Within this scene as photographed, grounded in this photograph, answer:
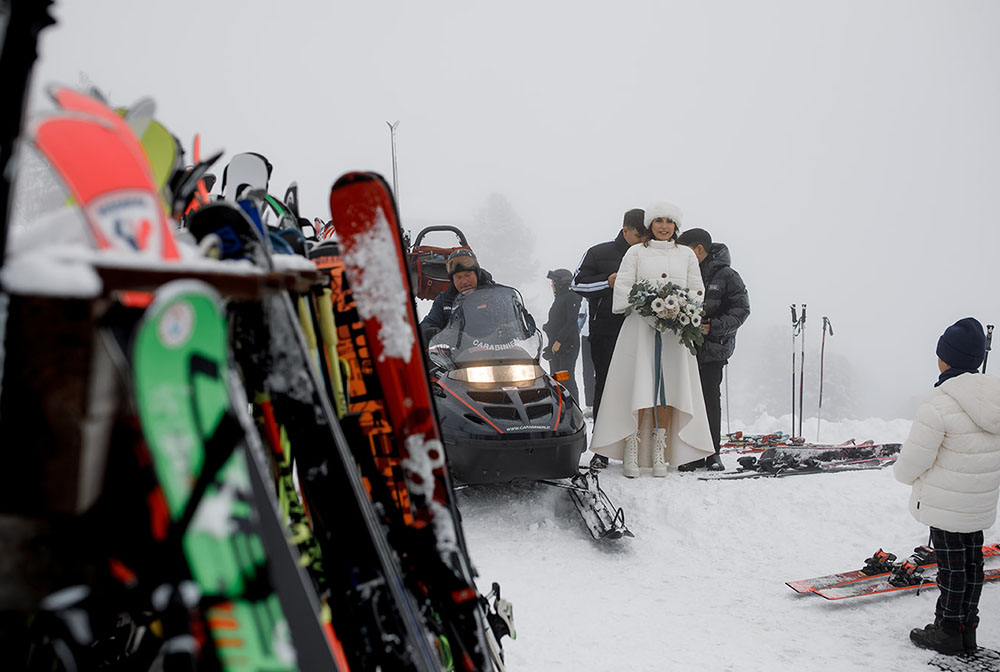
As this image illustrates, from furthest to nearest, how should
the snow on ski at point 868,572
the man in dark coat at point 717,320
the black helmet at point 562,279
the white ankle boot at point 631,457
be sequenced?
the black helmet at point 562,279, the man in dark coat at point 717,320, the white ankle boot at point 631,457, the snow on ski at point 868,572

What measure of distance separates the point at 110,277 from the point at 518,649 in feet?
9.10

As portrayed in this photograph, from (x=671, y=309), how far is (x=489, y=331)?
174 centimetres

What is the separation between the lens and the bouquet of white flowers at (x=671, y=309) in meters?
5.36

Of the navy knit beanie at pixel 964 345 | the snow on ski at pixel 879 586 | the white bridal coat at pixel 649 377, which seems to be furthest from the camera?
the white bridal coat at pixel 649 377

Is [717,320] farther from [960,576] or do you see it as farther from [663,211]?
[960,576]

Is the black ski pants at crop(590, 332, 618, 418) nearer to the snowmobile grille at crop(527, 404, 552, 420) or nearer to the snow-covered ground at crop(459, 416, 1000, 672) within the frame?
the snow-covered ground at crop(459, 416, 1000, 672)

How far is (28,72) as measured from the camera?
2.36 ft

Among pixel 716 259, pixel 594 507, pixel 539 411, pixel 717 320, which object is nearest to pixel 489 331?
pixel 539 411

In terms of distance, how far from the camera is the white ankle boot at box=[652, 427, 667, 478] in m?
5.45

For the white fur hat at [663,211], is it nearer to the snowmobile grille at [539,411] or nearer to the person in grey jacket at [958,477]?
the snowmobile grille at [539,411]

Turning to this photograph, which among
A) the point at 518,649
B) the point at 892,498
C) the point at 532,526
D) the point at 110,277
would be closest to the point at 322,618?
the point at 110,277

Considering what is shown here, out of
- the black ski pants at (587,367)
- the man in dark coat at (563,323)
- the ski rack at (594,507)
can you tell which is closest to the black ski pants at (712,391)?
the ski rack at (594,507)

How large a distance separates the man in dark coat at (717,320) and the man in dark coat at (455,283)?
2277 millimetres

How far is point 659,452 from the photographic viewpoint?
18.1 feet
